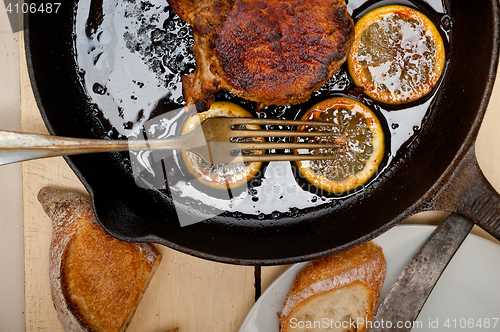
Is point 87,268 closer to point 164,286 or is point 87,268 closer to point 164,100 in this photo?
point 164,286

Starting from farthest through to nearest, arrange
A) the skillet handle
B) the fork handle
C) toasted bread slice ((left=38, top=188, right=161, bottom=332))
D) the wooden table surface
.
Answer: the wooden table surface
toasted bread slice ((left=38, top=188, right=161, bottom=332))
the skillet handle
the fork handle

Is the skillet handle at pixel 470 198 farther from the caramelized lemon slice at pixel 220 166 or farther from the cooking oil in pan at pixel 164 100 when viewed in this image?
the caramelized lemon slice at pixel 220 166

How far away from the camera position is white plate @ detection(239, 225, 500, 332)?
69.1 inches

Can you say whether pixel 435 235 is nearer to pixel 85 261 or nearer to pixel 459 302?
pixel 459 302

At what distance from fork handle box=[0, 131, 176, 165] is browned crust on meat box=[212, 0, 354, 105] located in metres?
0.58

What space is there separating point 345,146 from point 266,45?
63cm

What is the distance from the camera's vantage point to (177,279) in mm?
1861

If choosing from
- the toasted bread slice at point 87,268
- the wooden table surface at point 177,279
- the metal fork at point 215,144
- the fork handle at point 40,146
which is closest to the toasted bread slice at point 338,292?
the wooden table surface at point 177,279

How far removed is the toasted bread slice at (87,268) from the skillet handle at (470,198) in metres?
1.42

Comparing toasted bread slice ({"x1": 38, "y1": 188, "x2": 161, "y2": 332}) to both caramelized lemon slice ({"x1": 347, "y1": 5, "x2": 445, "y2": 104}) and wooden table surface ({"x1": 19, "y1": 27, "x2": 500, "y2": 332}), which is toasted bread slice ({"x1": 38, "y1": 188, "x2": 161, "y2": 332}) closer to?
wooden table surface ({"x1": 19, "y1": 27, "x2": 500, "y2": 332})

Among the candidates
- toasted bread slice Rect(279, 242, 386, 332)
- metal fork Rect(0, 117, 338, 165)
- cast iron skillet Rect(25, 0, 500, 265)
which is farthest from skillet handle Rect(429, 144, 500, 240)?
metal fork Rect(0, 117, 338, 165)

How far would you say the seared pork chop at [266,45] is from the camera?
1.42 meters

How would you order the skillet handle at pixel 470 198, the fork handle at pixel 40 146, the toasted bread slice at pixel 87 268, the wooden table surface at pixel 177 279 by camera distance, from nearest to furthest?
the fork handle at pixel 40 146 < the skillet handle at pixel 470 198 < the toasted bread slice at pixel 87 268 < the wooden table surface at pixel 177 279

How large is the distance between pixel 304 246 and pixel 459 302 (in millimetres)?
876
